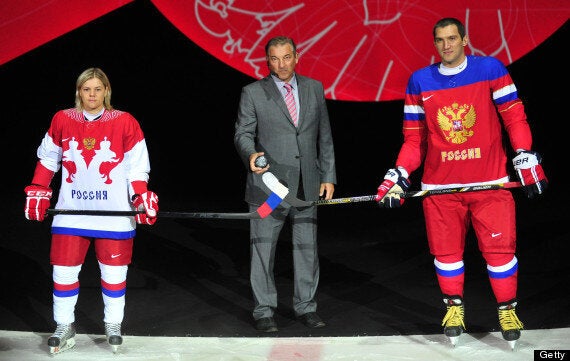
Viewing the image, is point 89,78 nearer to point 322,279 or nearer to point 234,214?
point 234,214

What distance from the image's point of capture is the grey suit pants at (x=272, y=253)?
14.4 feet

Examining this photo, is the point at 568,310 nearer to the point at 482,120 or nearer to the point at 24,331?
the point at 482,120

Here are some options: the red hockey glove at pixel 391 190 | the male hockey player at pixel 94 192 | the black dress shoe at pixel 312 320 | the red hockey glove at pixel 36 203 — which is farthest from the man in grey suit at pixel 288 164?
the red hockey glove at pixel 36 203

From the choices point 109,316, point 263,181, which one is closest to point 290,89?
point 263,181

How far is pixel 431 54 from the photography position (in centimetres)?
501

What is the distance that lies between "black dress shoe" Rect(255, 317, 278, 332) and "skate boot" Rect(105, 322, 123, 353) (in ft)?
2.00

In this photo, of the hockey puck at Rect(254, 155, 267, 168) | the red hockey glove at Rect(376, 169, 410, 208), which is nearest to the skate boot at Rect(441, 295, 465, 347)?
the red hockey glove at Rect(376, 169, 410, 208)

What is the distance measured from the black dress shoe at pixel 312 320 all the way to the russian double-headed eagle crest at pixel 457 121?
978 millimetres

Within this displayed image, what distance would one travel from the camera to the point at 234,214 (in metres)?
4.13

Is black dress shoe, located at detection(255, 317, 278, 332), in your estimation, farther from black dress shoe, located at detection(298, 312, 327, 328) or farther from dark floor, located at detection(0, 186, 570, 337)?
black dress shoe, located at detection(298, 312, 327, 328)

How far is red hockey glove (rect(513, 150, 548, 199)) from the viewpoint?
381cm

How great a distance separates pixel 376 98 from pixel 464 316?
123 cm

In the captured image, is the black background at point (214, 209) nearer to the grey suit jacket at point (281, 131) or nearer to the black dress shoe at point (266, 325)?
the black dress shoe at point (266, 325)

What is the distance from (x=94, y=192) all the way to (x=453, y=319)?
150 cm
